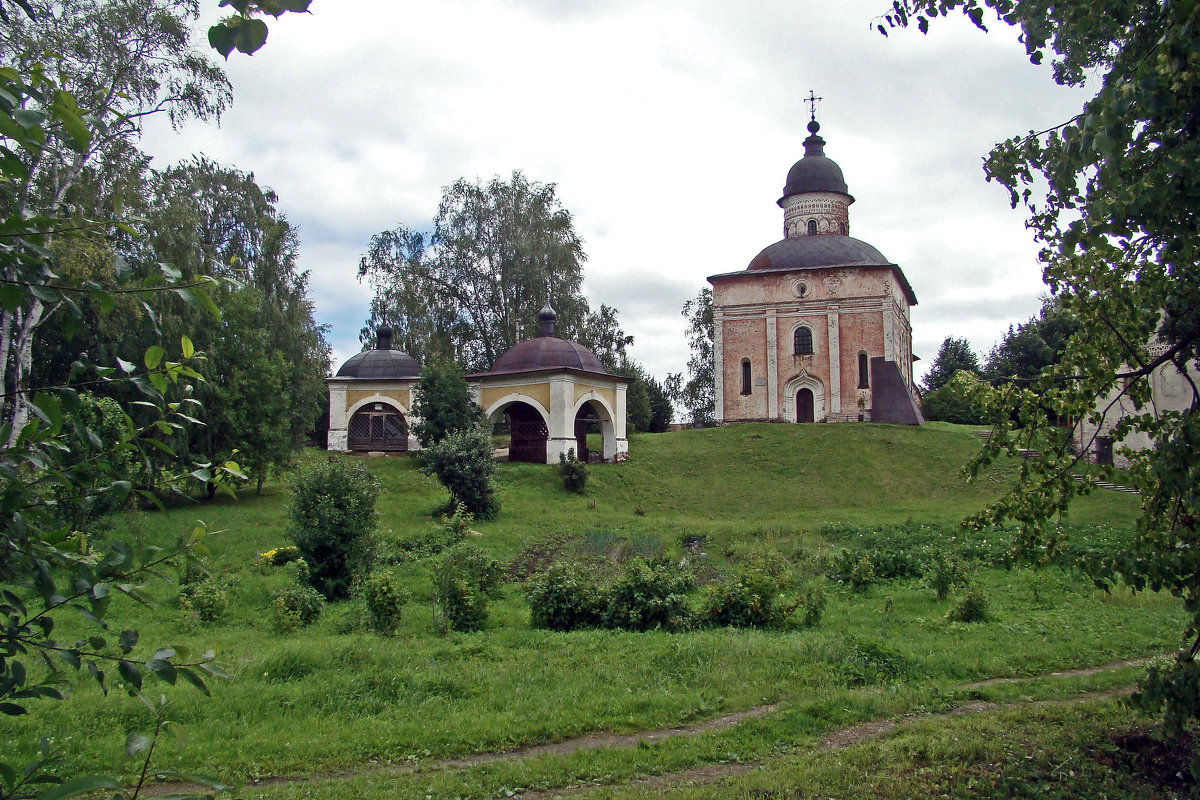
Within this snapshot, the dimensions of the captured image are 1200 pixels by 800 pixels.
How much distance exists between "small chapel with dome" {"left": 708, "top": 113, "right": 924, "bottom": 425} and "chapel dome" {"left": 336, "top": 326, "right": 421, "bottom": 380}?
13.1 meters

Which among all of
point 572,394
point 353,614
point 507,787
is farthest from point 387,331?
point 507,787

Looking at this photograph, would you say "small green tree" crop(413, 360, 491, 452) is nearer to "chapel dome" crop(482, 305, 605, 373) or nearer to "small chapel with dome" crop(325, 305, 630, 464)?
"small chapel with dome" crop(325, 305, 630, 464)

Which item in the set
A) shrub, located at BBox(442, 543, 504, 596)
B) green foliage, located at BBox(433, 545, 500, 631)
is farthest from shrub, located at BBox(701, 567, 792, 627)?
shrub, located at BBox(442, 543, 504, 596)

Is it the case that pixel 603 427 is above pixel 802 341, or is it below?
below

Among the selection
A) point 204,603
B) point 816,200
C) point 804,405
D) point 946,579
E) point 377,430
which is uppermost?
point 816,200

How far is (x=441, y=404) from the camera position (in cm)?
2592

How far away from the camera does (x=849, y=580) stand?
527 inches

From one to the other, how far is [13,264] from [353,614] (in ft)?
30.5

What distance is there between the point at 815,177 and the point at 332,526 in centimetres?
3229

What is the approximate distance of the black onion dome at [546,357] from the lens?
90.1 ft

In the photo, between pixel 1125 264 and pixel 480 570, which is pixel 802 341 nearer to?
pixel 480 570

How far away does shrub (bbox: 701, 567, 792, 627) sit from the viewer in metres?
10.3

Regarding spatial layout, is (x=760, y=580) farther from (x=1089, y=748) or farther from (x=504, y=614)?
(x=1089, y=748)

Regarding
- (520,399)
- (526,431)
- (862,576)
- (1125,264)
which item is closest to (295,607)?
(862,576)
